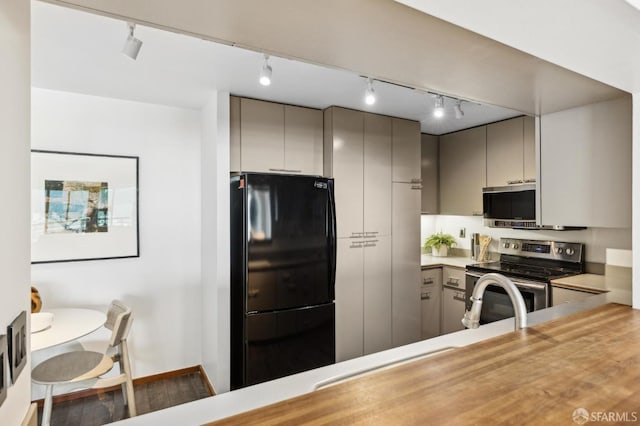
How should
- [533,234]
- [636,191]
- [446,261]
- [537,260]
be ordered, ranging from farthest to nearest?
1. [446,261]
2. [533,234]
3. [537,260]
4. [636,191]

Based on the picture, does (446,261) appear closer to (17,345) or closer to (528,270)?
(528,270)

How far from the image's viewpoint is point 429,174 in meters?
4.09

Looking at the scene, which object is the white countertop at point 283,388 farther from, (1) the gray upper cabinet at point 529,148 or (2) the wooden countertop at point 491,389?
(1) the gray upper cabinet at point 529,148

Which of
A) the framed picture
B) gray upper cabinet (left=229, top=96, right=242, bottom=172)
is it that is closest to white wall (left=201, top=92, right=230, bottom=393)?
gray upper cabinet (left=229, top=96, right=242, bottom=172)

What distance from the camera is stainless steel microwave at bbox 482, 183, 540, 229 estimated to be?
125 inches

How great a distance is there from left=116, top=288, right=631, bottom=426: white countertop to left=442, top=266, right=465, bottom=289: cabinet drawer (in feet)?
7.13

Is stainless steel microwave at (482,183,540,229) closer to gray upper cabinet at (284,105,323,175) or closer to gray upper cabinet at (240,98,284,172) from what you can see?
gray upper cabinet at (284,105,323,175)

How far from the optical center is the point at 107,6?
2.80ft

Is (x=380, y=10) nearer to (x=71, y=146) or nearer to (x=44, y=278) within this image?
(x=71, y=146)

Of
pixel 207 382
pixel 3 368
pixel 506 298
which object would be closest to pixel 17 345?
pixel 3 368

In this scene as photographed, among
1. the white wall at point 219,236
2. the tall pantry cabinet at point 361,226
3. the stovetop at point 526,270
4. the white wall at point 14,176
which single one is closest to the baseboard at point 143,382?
the white wall at point 219,236

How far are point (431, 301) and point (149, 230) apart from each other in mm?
2848

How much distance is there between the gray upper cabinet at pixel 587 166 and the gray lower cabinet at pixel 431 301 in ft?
6.27

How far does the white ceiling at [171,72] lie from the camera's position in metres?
1.79
